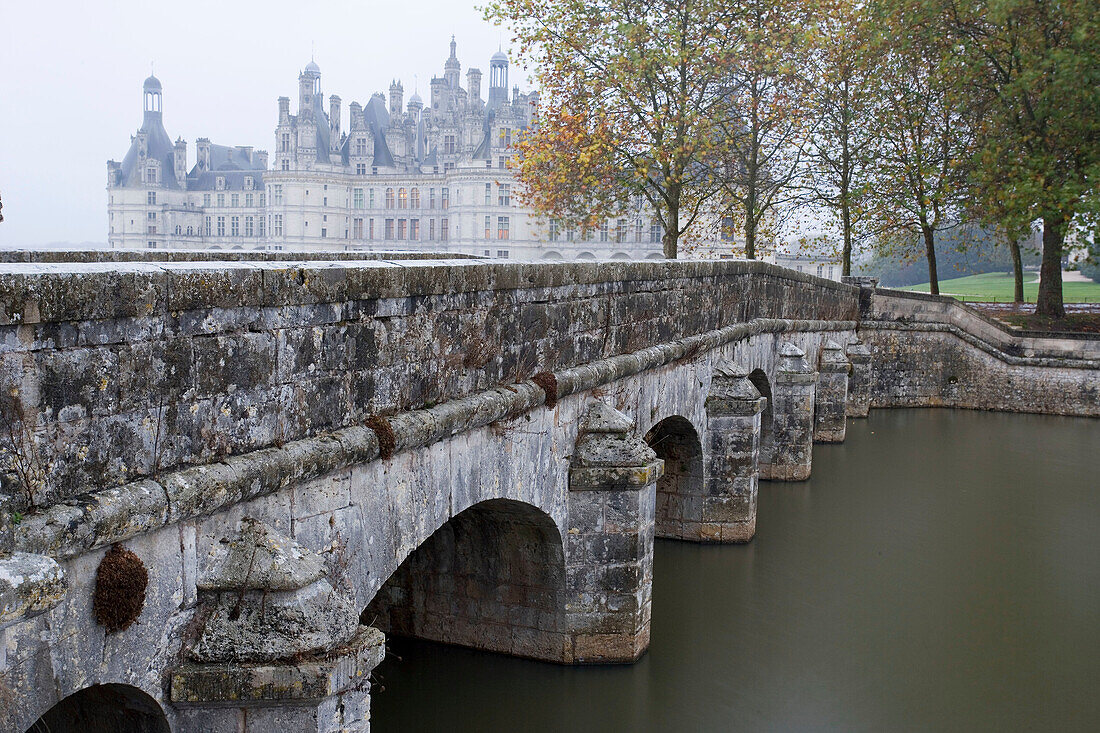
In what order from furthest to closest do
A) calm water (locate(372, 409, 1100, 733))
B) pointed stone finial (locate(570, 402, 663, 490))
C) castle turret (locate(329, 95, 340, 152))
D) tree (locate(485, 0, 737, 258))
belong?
1. castle turret (locate(329, 95, 340, 152))
2. tree (locate(485, 0, 737, 258))
3. calm water (locate(372, 409, 1100, 733))
4. pointed stone finial (locate(570, 402, 663, 490))

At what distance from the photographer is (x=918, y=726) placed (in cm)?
782

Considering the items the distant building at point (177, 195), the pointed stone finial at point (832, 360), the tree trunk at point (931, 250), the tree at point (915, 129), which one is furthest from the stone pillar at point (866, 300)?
the distant building at point (177, 195)

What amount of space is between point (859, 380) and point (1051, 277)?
6842mm

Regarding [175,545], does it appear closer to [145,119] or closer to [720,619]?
[720,619]

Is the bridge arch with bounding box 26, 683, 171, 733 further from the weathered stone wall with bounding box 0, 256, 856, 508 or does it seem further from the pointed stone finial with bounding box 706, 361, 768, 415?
the pointed stone finial with bounding box 706, 361, 768, 415

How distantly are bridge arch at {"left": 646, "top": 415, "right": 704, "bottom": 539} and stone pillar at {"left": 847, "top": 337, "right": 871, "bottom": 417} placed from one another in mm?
11416

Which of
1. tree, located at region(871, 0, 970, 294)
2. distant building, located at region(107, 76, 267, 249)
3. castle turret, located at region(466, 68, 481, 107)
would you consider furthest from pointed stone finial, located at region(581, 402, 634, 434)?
distant building, located at region(107, 76, 267, 249)

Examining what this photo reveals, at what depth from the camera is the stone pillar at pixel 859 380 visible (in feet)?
72.5

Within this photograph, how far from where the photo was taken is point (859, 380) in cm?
2223

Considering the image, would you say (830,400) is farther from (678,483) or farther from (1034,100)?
(1034,100)

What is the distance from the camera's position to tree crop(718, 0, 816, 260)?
2209 centimetres

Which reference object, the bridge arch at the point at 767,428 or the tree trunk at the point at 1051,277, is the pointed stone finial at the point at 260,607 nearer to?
the bridge arch at the point at 767,428

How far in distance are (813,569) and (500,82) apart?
74.9 metres

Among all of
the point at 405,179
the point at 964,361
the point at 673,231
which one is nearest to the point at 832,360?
the point at 673,231
